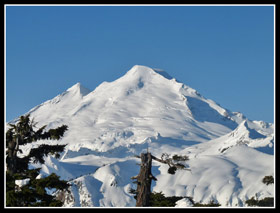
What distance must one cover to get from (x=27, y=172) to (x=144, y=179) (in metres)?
9.51

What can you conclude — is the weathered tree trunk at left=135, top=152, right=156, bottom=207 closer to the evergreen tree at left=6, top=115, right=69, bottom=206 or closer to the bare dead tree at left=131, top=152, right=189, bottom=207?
the bare dead tree at left=131, top=152, right=189, bottom=207

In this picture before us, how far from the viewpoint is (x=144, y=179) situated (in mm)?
29875

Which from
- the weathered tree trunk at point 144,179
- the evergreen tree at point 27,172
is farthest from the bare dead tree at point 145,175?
the evergreen tree at point 27,172

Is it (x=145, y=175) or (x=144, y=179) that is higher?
(x=145, y=175)

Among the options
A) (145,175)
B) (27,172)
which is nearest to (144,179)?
(145,175)

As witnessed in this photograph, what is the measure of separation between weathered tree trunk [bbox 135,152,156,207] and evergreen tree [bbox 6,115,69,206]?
5.01 m

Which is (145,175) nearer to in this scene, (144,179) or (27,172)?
(144,179)

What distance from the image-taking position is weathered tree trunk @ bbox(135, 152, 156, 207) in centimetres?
2970
